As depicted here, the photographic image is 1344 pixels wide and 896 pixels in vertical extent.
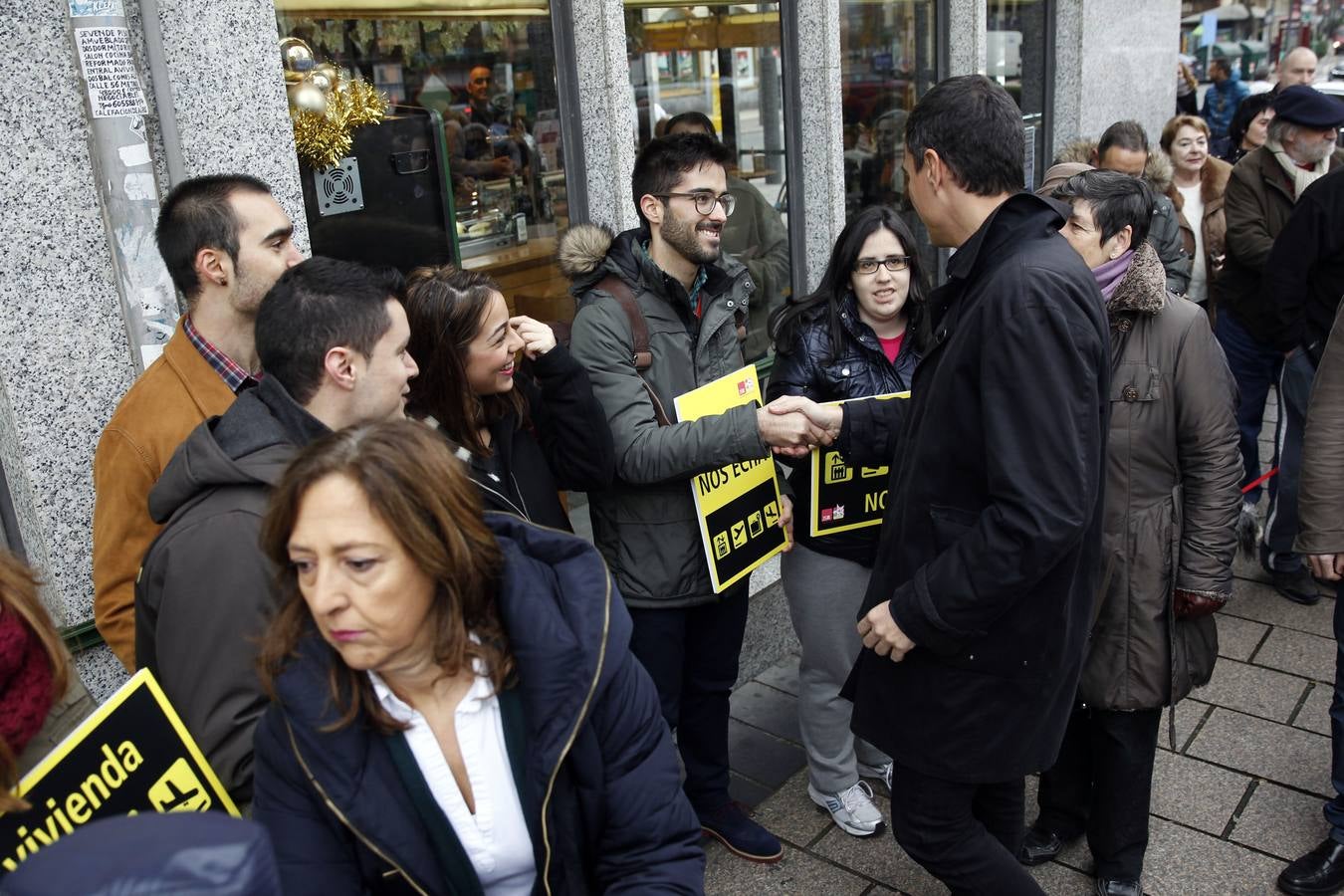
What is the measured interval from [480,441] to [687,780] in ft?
4.78

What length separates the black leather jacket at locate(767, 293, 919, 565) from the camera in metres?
3.50

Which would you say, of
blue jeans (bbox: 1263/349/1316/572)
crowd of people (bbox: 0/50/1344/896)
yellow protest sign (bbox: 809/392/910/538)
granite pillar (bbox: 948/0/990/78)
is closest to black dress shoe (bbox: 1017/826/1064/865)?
crowd of people (bbox: 0/50/1344/896)

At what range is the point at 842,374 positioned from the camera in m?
3.50

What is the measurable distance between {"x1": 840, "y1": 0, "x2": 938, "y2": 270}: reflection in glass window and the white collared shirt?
4.89 meters

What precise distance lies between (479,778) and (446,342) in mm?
1164

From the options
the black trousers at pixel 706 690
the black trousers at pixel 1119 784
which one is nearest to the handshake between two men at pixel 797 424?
the black trousers at pixel 706 690

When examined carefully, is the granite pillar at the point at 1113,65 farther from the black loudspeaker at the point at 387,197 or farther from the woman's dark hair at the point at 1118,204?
the black loudspeaker at the point at 387,197

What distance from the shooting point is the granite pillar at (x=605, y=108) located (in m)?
4.48

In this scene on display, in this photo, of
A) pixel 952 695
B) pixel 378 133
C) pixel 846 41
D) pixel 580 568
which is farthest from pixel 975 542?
pixel 846 41

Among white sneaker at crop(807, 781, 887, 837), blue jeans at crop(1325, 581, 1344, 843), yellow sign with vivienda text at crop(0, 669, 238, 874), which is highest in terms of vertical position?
yellow sign with vivienda text at crop(0, 669, 238, 874)

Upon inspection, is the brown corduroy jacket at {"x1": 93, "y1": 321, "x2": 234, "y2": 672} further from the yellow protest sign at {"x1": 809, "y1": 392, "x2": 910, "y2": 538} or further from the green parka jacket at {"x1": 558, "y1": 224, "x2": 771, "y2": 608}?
the yellow protest sign at {"x1": 809, "y1": 392, "x2": 910, "y2": 538}

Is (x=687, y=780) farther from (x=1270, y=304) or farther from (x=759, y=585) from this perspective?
(x=1270, y=304)

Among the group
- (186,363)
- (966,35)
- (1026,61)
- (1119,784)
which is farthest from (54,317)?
(1026,61)

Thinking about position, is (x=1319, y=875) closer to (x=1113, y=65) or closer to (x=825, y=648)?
(x=825, y=648)
